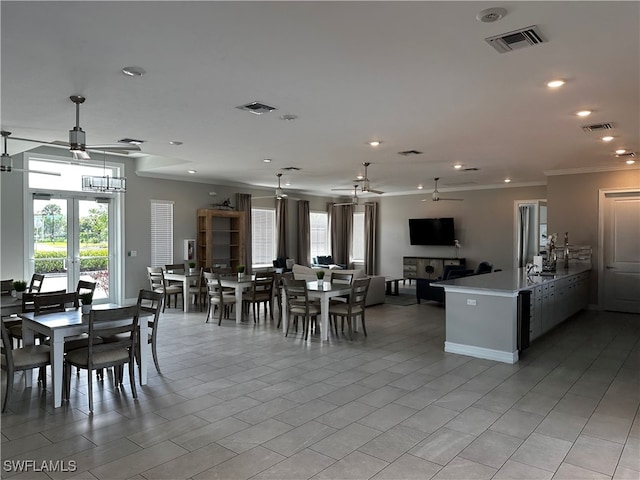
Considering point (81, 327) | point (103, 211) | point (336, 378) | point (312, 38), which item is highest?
point (312, 38)

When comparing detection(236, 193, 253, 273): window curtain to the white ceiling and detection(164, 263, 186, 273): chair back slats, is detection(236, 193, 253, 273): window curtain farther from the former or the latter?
the white ceiling

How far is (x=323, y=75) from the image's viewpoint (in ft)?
12.0

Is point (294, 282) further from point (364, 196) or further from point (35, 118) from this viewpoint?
point (364, 196)

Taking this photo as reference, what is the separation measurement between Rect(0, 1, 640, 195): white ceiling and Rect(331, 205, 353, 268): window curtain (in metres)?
8.00

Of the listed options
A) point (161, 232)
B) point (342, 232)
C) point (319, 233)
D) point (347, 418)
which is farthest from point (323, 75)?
point (342, 232)

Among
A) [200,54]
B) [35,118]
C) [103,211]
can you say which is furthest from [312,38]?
[103,211]

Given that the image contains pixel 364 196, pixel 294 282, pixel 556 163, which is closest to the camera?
pixel 294 282

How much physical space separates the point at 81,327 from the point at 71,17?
2593mm

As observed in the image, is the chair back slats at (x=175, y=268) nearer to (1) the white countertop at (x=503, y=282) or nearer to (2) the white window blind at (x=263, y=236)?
(2) the white window blind at (x=263, y=236)

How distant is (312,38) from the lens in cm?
295

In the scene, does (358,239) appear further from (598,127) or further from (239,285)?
(598,127)

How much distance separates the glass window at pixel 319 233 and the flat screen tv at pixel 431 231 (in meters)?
2.86

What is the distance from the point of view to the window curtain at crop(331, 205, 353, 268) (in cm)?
1480

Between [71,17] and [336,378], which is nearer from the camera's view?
[71,17]
